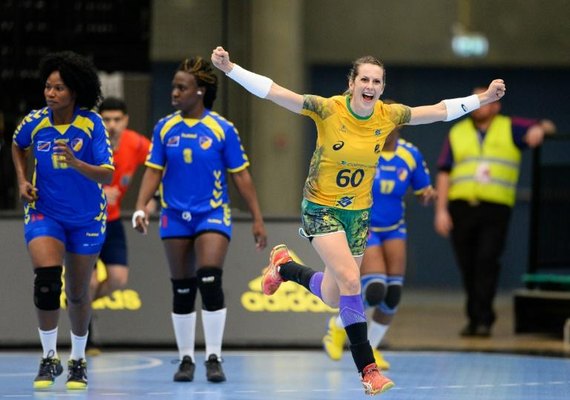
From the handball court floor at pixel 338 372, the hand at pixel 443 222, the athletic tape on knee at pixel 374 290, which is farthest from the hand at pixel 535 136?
the athletic tape on knee at pixel 374 290

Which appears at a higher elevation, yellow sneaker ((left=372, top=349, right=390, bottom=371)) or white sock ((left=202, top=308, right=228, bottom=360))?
white sock ((left=202, top=308, right=228, bottom=360))

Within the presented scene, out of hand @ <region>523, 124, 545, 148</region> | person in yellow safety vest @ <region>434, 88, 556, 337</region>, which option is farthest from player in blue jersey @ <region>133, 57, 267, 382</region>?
hand @ <region>523, 124, 545, 148</region>

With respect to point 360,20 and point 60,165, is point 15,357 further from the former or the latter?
point 360,20

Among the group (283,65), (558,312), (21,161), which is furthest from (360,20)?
(21,161)

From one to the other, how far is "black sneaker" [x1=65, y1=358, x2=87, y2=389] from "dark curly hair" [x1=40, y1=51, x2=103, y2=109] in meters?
1.78

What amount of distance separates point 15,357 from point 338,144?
4.34 meters

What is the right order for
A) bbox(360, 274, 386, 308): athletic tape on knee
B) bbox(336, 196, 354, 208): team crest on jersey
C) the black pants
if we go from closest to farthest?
bbox(336, 196, 354, 208): team crest on jersey → bbox(360, 274, 386, 308): athletic tape on knee → the black pants

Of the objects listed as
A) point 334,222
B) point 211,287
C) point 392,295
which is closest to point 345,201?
point 334,222

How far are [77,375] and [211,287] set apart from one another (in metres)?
1.13

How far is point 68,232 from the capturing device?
967 centimetres

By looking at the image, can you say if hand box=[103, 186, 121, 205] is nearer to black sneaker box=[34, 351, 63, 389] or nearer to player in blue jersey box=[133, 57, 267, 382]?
player in blue jersey box=[133, 57, 267, 382]

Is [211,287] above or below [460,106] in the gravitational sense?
below

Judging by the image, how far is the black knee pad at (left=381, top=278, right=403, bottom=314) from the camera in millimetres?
11250

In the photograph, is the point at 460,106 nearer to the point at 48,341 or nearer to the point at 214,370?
the point at 214,370
